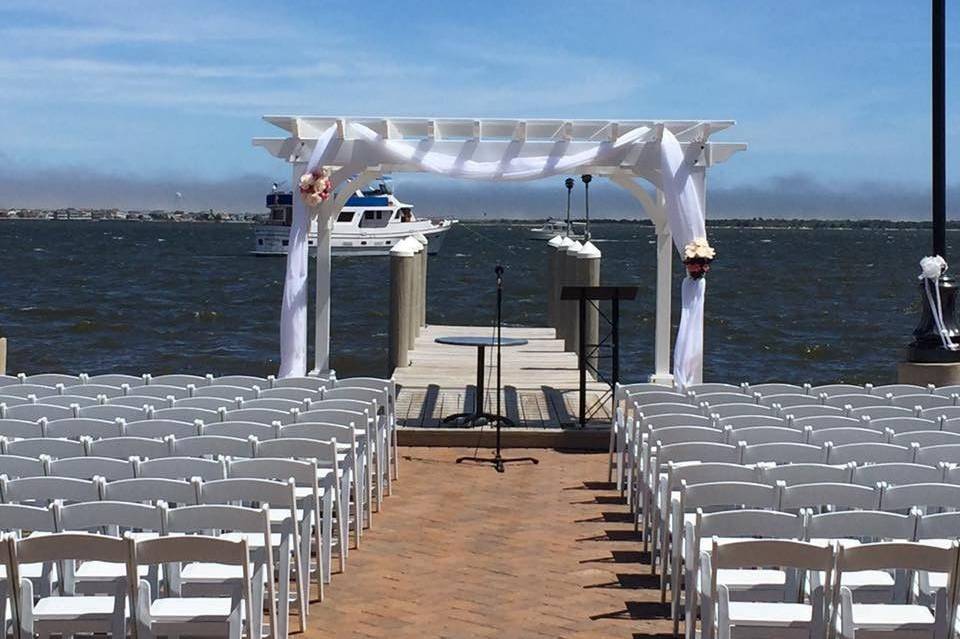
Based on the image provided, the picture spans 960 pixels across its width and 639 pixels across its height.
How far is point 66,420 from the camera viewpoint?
30.2 ft

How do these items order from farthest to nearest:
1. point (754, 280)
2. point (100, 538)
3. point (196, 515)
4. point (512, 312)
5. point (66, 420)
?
point (754, 280) < point (512, 312) < point (66, 420) < point (196, 515) < point (100, 538)

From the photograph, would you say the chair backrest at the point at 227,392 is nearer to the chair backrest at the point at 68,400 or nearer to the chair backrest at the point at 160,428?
the chair backrest at the point at 68,400

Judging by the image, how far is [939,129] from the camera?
14445 mm

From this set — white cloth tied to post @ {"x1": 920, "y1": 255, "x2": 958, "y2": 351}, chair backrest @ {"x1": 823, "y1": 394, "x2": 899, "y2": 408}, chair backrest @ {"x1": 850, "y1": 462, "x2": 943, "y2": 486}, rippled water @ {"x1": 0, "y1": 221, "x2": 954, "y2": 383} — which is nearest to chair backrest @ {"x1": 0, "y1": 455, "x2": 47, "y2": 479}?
chair backrest @ {"x1": 850, "y1": 462, "x2": 943, "y2": 486}

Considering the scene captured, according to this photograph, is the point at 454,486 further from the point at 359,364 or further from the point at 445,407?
the point at 359,364

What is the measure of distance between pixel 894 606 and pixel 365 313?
1566 inches

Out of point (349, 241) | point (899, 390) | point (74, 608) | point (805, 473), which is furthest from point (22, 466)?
point (349, 241)

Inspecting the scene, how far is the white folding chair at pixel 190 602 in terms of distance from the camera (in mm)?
6086

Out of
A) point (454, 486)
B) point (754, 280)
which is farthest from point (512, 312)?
point (454, 486)

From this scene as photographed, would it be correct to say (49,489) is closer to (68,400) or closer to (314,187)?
(68,400)

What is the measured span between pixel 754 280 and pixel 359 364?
40844mm

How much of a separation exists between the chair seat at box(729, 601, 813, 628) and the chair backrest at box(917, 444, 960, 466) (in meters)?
2.42

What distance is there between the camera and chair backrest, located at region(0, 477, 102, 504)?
7047 mm

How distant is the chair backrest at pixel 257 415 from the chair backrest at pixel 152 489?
9.11 feet
